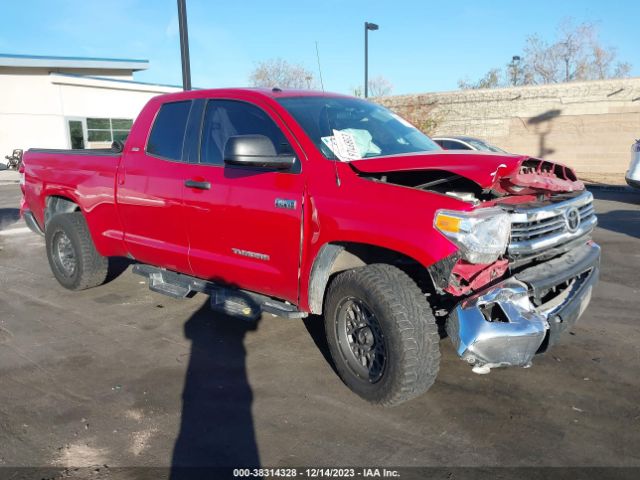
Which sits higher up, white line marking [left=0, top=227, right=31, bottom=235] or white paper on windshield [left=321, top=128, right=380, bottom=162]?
white paper on windshield [left=321, top=128, right=380, bottom=162]

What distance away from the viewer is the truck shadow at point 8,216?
11168mm

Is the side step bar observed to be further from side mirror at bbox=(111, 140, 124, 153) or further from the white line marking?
the white line marking

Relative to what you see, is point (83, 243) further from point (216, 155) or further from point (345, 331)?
point (345, 331)

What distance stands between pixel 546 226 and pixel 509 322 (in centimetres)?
69

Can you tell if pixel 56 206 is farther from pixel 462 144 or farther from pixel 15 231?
pixel 462 144

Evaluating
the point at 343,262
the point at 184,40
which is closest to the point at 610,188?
the point at 184,40

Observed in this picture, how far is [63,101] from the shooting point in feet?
94.3

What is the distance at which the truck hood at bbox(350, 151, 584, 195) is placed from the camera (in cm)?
309

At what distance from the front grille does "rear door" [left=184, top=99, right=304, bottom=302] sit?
1369mm

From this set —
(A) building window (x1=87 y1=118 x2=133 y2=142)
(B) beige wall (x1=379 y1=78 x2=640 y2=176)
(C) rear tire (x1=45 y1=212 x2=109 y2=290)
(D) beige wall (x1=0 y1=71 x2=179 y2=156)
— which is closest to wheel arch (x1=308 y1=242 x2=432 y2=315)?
(C) rear tire (x1=45 y1=212 x2=109 y2=290)

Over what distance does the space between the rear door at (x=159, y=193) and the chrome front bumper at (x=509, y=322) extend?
2.48m

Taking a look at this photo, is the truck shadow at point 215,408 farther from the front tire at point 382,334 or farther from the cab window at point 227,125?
the cab window at point 227,125

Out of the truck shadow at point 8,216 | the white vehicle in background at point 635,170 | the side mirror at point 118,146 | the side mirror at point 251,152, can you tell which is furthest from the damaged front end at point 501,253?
the truck shadow at point 8,216

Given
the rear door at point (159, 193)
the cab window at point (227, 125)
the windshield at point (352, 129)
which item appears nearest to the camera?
the windshield at point (352, 129)
